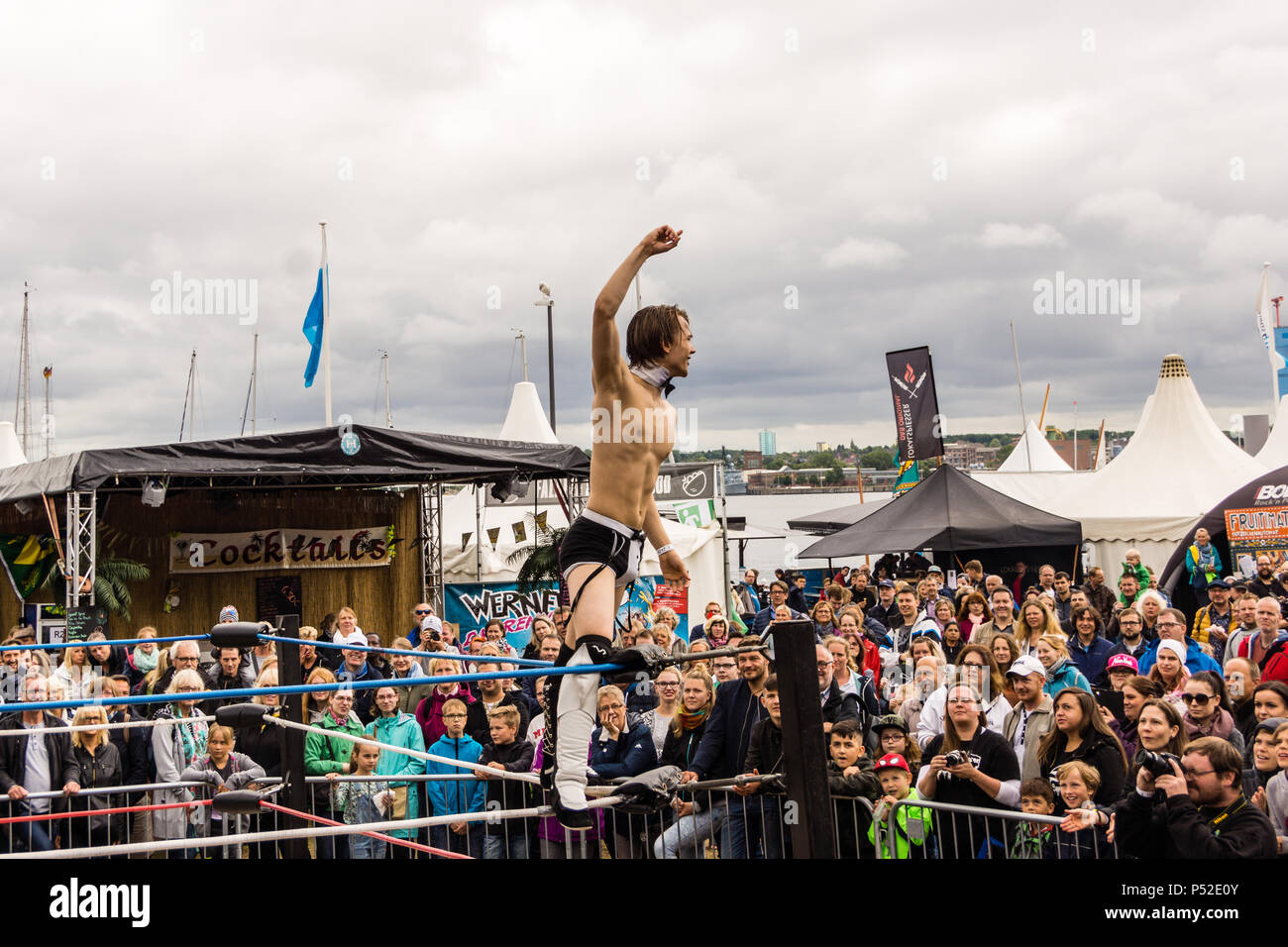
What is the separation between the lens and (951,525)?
1372 cm

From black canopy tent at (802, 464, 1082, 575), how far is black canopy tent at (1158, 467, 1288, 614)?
3.89ft

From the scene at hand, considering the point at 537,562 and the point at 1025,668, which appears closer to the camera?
the point at 1025,668

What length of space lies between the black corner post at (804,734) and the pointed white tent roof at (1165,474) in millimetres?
14304

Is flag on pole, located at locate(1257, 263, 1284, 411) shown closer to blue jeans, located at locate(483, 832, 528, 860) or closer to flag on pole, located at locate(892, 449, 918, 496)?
flag on pole, located at locate(892, 449, 918, 496)

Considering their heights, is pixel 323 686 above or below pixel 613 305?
below

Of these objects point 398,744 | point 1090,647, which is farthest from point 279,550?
point 1090,647

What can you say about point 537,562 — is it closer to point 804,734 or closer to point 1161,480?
point 1161,480

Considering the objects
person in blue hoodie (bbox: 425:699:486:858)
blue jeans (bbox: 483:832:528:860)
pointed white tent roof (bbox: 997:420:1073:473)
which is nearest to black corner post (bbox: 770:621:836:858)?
blue jeans (bbox: 483:832:528:860)

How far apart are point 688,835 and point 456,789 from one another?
1796 millimetres

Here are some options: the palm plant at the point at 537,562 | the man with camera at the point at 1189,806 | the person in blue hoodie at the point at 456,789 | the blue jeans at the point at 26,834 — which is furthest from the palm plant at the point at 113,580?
the man with camera at the point at 1189,806

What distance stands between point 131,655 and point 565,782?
8.05m

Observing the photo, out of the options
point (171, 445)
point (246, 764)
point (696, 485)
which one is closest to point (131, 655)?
point (171, 445)

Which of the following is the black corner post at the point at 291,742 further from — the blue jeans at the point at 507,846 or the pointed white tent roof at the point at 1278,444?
the pointed white tent roof at the point at 1278,444
